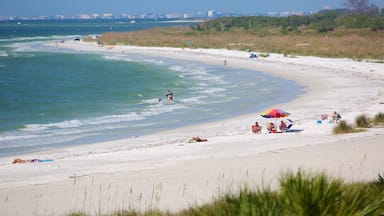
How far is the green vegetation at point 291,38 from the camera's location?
6026 centimetres

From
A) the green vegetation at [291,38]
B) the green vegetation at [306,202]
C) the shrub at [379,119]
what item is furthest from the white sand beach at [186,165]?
the green vegetation at [291,38]

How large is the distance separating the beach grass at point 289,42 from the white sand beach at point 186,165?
1238 inches

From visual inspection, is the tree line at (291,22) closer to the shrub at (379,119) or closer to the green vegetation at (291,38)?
the green vegetation at (291,38)

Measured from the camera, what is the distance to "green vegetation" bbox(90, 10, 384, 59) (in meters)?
60.3

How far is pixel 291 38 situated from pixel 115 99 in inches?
1831

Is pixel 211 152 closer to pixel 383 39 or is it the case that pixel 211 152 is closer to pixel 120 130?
pixel 120 130

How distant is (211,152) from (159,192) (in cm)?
600

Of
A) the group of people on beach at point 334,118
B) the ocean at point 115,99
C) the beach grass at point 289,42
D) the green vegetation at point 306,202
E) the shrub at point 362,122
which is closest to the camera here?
the green vegetation at point 306,202

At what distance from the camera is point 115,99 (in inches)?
1318

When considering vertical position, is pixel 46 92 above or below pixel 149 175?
below

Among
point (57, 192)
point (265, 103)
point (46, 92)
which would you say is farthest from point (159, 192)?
point (46, 92)

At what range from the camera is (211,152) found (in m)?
16.4

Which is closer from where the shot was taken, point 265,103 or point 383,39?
point 265,103

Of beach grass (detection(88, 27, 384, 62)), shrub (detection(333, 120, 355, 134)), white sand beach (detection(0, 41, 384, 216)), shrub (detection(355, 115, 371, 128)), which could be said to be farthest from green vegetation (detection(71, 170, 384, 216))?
beach grass (detection(88, 27, 384, 62))
